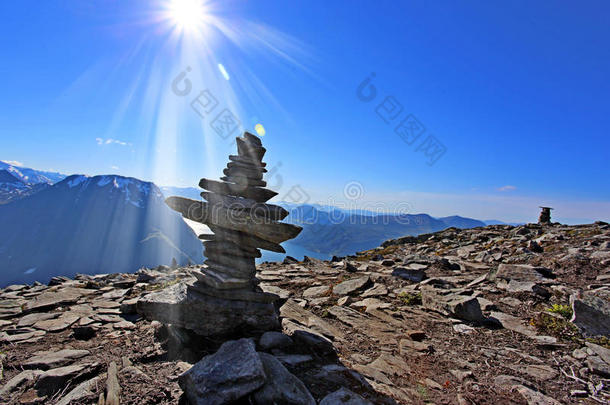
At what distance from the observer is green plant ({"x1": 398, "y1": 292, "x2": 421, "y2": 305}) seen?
1067 cm

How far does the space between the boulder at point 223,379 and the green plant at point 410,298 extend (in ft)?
26.7

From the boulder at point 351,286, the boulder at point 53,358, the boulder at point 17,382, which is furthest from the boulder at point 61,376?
the boulder at point 351,286

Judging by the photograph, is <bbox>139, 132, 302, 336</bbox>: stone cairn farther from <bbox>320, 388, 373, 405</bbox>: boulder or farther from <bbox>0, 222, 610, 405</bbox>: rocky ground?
<bbox>320, 388, 373, 405</bbox>: boulder

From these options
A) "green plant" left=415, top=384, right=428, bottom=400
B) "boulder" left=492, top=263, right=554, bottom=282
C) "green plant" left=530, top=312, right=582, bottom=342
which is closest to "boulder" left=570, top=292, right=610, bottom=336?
"green plant" left=530, top=312, right=582, bottom=342

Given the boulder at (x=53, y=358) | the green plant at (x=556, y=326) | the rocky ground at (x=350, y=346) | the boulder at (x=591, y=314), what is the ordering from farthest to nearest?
the green plant at (x=556, y=326) < the boulder at (x=591, y=314) < the boulder at (x=53, y=358) < the rocky ground at (x=350, y=346)

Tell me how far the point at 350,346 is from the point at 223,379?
3998mm

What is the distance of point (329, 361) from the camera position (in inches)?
234

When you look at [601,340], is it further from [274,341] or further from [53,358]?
[53,358]

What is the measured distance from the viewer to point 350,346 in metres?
7.00

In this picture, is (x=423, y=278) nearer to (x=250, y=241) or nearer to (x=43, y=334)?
(x=250, y=241)

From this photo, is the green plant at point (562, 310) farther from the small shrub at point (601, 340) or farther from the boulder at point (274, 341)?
the boulder at point (274, 341)

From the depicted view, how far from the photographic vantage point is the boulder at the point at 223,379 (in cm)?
394

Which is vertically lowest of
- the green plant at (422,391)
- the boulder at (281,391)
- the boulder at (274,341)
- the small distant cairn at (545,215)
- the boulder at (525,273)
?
the green plant at (422,391)

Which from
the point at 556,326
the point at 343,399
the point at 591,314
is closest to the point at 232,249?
the point at 343,399
